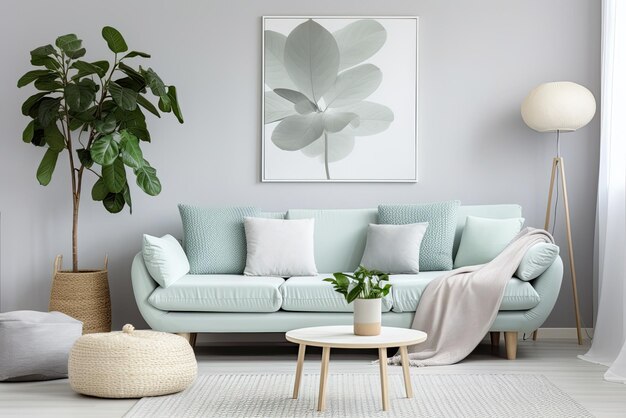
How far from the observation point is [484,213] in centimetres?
568

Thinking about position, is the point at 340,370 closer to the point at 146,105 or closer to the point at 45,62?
the point at 146,105

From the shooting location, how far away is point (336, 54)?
5980 mm

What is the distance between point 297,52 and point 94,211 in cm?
184

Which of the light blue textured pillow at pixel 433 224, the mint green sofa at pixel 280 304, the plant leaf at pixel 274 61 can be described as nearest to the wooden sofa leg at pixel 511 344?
the mint green sofa at pixel 280 304

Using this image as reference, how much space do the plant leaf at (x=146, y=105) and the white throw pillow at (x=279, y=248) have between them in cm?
94

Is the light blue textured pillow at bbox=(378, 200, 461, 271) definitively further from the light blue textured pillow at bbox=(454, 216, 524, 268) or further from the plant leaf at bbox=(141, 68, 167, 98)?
the plant leaf at bbox=(141, 68, 167, 98)

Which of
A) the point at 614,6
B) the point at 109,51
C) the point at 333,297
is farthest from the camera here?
the point at 109,51

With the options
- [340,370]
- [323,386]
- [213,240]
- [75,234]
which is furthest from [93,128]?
[323,386]

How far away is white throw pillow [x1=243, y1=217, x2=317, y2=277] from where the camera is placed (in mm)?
5422

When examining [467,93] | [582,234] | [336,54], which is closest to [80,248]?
[336,54]

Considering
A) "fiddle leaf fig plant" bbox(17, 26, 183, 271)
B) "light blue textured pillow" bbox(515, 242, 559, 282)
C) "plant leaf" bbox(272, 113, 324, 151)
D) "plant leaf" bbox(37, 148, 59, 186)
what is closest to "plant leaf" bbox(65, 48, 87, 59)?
"fiddle leaf fig plant" bbox(17, 26, 183, 271)

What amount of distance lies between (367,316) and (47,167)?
270cm

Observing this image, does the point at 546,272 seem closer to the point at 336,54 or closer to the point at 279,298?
Answer: the point at 279,298

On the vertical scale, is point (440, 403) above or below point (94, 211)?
below
